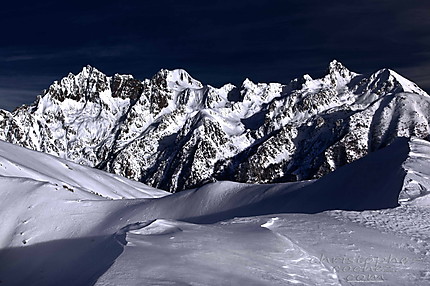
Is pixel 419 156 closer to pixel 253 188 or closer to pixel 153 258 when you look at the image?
pixel 253 188

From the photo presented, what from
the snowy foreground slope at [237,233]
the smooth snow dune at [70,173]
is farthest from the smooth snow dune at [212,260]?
the smooth snow dune at [70,173]

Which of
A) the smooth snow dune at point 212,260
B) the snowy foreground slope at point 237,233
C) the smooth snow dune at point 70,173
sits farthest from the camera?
the smooth snow dune at point 70,173

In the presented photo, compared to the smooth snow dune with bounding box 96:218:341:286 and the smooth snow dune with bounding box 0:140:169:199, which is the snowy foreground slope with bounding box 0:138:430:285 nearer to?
the smooth snow dune with bounding box 96:218:341:286

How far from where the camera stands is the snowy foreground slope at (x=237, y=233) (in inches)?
343

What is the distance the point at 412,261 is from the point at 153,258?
549 cm

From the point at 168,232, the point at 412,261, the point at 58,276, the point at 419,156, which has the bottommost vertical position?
the point at 58,276

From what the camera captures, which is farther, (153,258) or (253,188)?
(253,188)

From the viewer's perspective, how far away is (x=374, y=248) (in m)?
10.4

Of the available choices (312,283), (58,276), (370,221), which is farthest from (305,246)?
(58,276)

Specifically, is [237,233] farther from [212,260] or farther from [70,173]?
[70,173]

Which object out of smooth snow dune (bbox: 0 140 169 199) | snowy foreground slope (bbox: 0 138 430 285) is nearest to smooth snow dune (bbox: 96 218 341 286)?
snowy foreground slope (bbox: 0 138 430 285)

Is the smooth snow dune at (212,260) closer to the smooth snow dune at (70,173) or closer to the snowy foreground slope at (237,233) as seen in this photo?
the snowy foreground slope at (237,233)

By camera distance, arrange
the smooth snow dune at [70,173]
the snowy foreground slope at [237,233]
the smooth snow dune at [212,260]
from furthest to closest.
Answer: the smooth snow dune at [70,173] → the snowy foreground slope at [237,233] → the smooth snow dune at [212,260]

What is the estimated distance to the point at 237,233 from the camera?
37.1 ft
